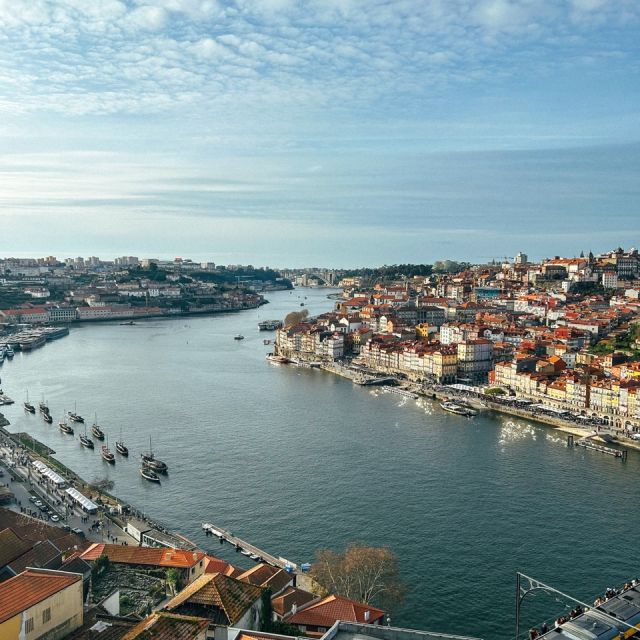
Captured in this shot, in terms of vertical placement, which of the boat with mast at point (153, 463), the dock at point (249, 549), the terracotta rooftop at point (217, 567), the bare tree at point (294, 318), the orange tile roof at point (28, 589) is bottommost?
the dock at point (249, 549)

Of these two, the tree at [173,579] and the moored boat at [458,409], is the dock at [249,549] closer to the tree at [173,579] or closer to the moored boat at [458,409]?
the tree at [173,579]

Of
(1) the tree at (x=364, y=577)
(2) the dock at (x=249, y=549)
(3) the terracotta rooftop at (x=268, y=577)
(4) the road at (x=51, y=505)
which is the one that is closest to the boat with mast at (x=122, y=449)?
(4) the road at (x=51, y=505)

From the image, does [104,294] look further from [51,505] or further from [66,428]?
[51,505]

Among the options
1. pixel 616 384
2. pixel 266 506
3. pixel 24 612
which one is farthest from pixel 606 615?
pixel 616 384

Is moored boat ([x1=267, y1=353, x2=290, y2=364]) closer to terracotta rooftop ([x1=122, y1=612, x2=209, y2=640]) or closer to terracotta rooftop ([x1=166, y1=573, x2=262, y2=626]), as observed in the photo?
terracotta rooftop ([x1=166, y1=573, x2=262, y2=626])

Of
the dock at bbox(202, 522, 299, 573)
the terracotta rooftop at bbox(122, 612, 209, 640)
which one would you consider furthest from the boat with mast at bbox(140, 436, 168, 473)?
the terracotta rooftop at bbox(122, 612, 209, 640)

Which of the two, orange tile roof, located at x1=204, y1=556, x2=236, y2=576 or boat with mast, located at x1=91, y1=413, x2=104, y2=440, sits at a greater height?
orange tile roof, located at x1=204, y1=556, x2=236, y2=576

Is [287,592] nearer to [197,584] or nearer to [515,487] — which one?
[197,584]
